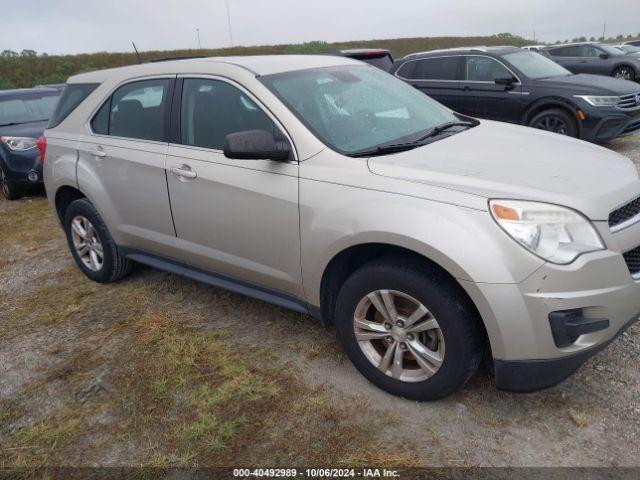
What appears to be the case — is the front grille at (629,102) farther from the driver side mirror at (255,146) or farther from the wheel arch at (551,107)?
the driver side mirror at (255,146)

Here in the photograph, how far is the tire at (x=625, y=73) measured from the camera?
15.7m

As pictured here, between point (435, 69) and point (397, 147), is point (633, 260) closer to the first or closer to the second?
point (397, 147)

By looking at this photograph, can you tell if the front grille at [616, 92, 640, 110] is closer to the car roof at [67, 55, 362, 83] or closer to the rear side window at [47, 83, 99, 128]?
the car roof at [67, 55, 362, 83]

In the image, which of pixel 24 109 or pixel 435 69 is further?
pixel 435 69

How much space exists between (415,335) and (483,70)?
6875 mm

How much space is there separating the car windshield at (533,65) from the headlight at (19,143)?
7222mm

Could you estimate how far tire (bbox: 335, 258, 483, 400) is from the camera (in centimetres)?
239

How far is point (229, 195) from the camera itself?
10.1 ft

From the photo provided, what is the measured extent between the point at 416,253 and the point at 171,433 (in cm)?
150

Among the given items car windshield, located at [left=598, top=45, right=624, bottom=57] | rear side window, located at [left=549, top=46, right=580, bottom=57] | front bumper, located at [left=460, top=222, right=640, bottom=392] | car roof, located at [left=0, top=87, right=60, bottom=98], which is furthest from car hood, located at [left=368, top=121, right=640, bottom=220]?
rear side window, located at [left=549, top=46, right=580, bottom=57]

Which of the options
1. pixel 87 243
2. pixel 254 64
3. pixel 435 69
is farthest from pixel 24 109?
pixel 254 64

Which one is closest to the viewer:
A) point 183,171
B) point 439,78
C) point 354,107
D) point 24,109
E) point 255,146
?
point 255,146

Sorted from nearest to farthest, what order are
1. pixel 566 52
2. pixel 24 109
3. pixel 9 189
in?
pixel 9 189 → pixel 24 109 → pixel 566 52

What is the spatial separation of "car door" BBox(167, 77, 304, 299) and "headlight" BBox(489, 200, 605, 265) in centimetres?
109
